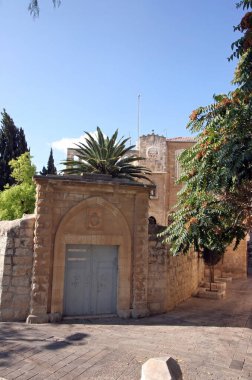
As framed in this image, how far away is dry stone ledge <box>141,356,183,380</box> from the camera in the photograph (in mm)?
3670

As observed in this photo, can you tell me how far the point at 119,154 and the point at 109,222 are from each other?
885 cm

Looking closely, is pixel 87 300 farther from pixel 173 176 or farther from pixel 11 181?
pixel 11 181

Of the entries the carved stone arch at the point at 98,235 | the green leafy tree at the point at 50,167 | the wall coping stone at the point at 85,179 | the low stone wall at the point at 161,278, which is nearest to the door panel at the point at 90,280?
the carved stone arch at the point at 98,235

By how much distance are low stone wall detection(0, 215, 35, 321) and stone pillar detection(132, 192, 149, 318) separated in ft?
10.9

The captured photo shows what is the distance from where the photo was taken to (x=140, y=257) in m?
10.7

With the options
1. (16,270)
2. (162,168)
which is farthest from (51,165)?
(16,270)

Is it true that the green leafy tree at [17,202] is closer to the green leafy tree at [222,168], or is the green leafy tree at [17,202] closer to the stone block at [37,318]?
the stone block at [37,318]

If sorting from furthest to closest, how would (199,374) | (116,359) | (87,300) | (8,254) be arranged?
(87,300), (8,254), (116,359), (199,374)

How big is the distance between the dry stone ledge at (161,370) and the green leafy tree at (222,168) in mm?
3712

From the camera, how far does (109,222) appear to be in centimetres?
1067

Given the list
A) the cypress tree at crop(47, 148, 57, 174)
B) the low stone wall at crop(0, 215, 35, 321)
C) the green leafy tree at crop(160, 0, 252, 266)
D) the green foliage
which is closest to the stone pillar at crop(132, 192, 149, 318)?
the green leafy tree at crop(160, 0, 252, 266)

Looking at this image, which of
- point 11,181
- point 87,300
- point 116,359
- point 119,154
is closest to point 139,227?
point 87,300

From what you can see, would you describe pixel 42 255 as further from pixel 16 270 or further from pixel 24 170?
pixel 24 170

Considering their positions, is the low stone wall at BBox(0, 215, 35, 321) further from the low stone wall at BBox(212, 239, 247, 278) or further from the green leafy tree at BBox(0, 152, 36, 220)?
the low stone wall at BBox(212, 239, 247, 278)
